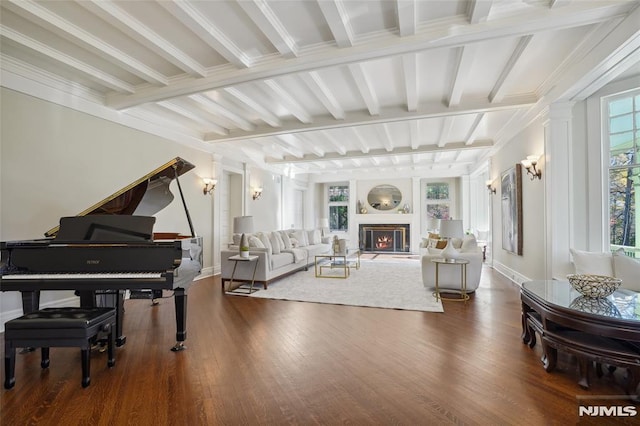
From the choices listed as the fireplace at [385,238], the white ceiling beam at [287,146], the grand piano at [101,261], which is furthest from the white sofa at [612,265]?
the fireplace at [385,238]

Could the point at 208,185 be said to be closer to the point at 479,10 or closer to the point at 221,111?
the point at 221,111

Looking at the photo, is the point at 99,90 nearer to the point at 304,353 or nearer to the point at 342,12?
the point at 342,12

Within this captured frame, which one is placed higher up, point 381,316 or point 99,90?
point 99,90

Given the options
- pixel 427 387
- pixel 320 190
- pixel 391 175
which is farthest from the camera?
pixel 320 190

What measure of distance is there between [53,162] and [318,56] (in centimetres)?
345

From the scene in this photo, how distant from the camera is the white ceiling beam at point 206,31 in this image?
97.0 inches

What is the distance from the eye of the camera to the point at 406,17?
8.56ft

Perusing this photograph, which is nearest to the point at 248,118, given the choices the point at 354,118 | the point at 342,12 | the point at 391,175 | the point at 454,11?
the point at 354,118

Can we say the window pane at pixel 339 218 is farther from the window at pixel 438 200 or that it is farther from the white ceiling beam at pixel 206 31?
the white ceiling beam at pixel 206 31

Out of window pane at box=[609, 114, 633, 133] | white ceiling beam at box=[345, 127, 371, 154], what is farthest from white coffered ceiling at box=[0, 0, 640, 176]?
white ceiling beam at box=[345, 127, 371, 154]

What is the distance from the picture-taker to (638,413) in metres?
1.85

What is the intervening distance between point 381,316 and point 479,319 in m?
1.13

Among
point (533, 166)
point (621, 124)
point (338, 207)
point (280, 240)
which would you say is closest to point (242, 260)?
point (280, 240)

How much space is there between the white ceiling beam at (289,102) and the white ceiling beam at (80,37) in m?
1.29
